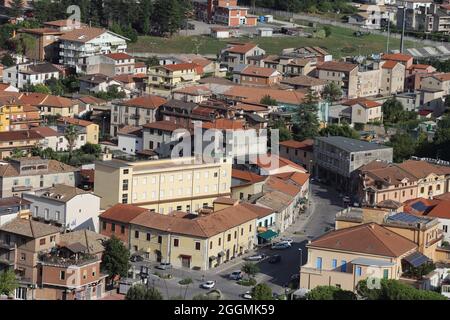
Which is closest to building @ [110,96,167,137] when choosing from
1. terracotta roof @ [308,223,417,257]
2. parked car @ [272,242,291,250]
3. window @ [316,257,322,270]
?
parked car @ [272,242,291,250]

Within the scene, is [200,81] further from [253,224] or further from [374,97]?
[253,224]

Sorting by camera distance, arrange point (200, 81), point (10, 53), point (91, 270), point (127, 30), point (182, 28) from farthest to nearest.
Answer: point (182, 28) < point (127, 30) < point (10, 53) < point (200, 81) < point (91, 270)

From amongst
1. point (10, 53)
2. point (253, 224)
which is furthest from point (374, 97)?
point (253, 224)

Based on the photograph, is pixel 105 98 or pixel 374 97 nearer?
pixel 105 98

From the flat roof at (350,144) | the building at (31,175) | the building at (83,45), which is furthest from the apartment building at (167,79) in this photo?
the building at (31,175)

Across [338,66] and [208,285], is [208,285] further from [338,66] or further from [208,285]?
[338,66]

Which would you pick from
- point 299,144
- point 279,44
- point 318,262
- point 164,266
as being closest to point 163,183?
point 164,266
